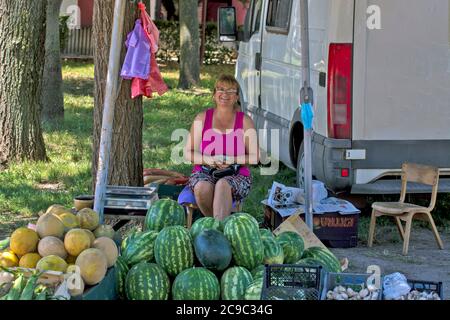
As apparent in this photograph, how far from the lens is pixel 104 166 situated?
6.50 meters

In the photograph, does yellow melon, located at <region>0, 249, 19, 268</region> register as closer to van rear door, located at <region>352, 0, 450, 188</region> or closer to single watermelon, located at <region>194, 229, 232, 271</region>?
single watermelon, located at <region>194, 229, 232, 271</region>

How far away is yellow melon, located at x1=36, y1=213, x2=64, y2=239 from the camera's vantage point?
200 inches

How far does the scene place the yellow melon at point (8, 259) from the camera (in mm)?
4898

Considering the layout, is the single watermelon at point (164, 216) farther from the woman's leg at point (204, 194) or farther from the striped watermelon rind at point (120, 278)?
the woman's leg at point (204, 194)

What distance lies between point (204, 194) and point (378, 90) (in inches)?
78.0

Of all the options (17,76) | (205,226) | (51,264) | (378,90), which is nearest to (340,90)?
(378,90)

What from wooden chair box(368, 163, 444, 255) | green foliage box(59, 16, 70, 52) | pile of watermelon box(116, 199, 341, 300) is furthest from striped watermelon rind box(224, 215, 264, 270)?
green foliage box(59, 16, 70, 52)

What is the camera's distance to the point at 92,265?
4.75m

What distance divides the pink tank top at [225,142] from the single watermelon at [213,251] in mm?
1940

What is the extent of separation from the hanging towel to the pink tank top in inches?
26.1

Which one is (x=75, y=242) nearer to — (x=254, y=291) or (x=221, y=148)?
(x=254, y=291)

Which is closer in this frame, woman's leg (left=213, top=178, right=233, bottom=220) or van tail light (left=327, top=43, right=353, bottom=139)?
woman's leg (left=213, top=178, right=233, bottom=220)

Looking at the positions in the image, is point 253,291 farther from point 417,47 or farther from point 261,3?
point 261,3
